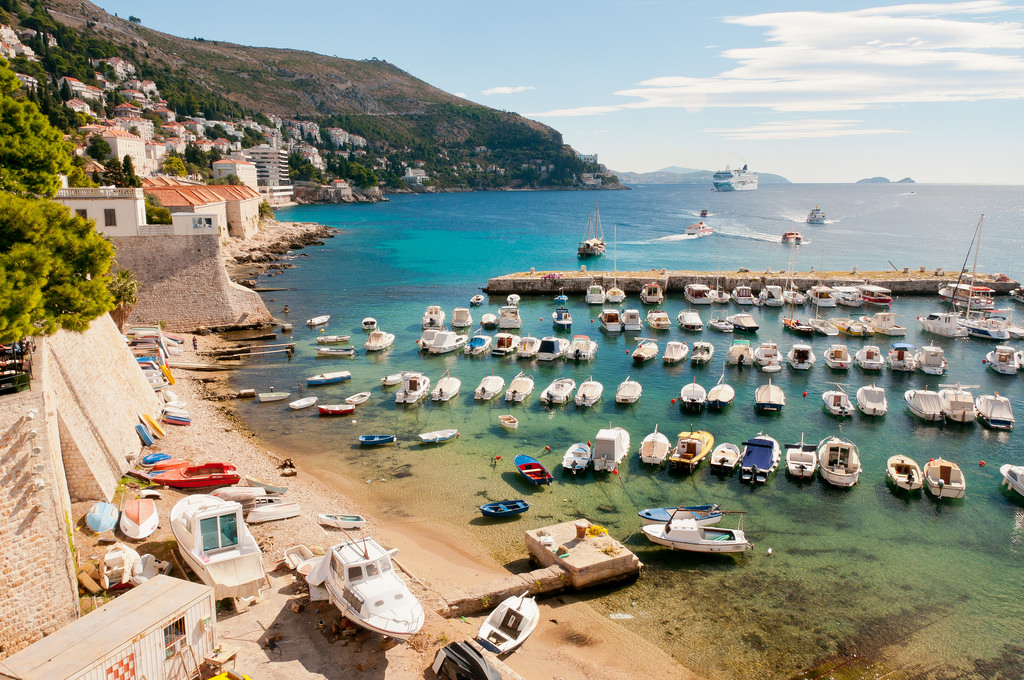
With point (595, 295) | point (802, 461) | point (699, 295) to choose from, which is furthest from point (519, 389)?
point (699, 295)

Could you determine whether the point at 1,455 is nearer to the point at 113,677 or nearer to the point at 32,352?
the point at 32,352

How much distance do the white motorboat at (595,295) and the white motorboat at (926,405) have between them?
2771 centimetres

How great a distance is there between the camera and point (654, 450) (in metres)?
23.8

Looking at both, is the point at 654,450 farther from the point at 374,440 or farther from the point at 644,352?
the point at 644,352

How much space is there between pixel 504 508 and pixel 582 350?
18902mm

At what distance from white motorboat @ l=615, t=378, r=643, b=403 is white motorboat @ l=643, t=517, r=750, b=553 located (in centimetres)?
1183

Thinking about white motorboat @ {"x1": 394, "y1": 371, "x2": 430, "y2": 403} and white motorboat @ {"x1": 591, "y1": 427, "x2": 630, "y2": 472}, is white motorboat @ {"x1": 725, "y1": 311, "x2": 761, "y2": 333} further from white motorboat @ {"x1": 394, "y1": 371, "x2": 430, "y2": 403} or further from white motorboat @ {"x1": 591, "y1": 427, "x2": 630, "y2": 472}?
white motorboat @ {"x1": 591, "y1": 427, "x2": 630, "y2": 472}

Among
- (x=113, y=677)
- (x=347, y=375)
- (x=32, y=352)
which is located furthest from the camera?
(x=347, y=375)

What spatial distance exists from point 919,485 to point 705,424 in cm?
813

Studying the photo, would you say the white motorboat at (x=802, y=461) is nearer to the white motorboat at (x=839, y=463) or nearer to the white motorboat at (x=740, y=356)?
the white motorboat at (x=839, y=463)

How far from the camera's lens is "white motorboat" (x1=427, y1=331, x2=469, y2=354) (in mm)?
39000

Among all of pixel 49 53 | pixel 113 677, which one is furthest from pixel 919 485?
pixel 49 53

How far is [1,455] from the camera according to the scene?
1288 centimetres

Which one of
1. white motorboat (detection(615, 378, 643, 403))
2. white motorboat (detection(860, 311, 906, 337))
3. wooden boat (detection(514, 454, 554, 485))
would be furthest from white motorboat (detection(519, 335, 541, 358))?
white motorboat (detection(860, 311, 906, 337))
